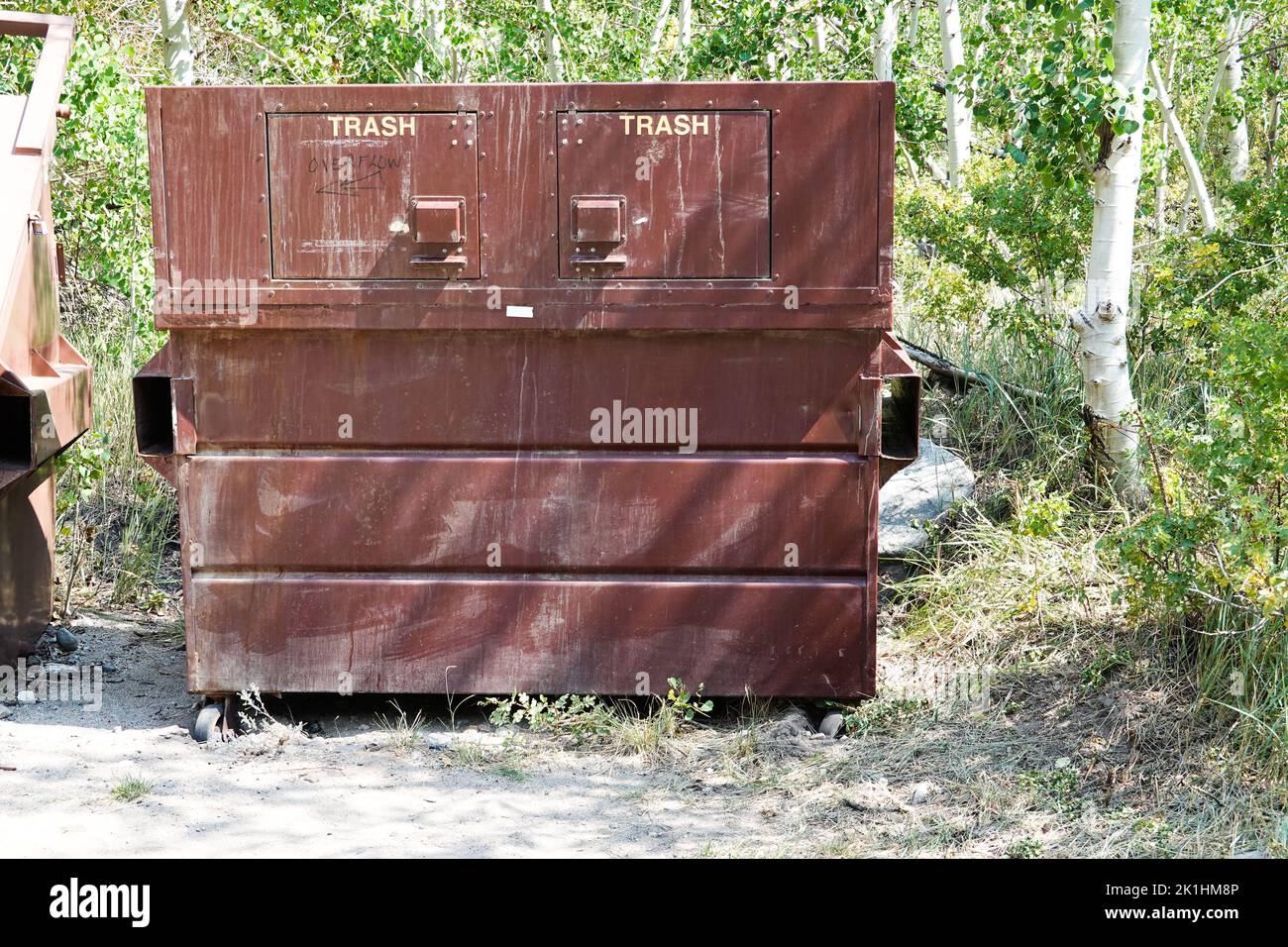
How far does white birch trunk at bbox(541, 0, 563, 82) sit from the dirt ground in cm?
883

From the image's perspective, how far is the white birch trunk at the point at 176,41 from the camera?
6941mm

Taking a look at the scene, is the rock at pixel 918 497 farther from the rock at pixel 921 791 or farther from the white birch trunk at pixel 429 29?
the white birch trunk at pixel 429 29

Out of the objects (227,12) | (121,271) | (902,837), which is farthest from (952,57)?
(902,837)

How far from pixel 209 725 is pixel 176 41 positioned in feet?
13.9

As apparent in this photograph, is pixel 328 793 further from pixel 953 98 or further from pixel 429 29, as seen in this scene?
pixel 429 29

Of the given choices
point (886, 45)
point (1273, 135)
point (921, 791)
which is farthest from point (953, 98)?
point (921, 791)

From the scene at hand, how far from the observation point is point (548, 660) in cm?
440

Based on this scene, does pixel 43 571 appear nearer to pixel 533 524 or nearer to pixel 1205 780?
pixel 533 524

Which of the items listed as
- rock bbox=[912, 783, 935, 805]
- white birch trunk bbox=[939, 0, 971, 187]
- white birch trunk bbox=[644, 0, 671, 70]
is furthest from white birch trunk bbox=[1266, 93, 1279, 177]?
rock bbox=[912, 783, 935, 805]

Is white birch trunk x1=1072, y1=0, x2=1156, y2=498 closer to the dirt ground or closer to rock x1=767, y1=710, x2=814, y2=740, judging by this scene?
the dirt ground

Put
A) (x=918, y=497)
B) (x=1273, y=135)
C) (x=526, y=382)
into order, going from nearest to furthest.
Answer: (x=526, y=382)
(x=918, y=497)
(x=1273, y=135)

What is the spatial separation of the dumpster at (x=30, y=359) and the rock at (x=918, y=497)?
134 inches

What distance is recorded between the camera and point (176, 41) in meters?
6.98

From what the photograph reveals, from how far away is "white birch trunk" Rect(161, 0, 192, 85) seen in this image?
694cm
